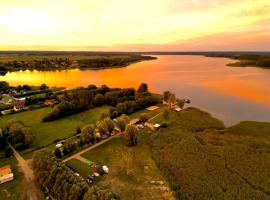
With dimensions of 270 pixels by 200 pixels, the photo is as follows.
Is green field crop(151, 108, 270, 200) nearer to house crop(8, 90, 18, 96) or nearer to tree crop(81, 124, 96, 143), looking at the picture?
tree crop(81, 124, 96, 143)

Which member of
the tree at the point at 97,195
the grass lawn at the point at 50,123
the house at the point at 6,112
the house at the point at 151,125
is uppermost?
the tree at the point at 97,195

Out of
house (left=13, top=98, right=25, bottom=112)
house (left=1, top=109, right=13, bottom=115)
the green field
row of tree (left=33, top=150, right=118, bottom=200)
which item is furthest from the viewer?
house (left=13, top=98, right=25, bottom=112)

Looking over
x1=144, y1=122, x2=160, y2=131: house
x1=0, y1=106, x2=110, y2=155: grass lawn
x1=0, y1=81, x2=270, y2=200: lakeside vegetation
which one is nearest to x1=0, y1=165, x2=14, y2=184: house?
x1=0, y1=81, x2=270, y2=200: lakeside vegetation

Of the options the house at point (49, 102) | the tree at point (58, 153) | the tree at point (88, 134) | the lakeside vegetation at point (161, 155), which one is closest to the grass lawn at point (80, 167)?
the lakeside vegetation at point (161, 155)

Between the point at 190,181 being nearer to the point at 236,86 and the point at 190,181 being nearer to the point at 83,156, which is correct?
the point at 83,156

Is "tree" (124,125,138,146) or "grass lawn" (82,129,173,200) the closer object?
"grass lawn" (82,129,173,200)

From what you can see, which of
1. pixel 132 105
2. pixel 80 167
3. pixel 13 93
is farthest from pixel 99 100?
pixel 13 93

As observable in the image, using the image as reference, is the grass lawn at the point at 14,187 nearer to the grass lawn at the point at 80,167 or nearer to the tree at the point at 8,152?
the tree at the point at 8,152

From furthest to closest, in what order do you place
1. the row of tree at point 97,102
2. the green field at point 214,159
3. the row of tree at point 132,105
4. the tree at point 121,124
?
the row of tree at point 132,105 → the row of tree at point 97,102 → the tree at point 121,124 → the green field at point 214,159
